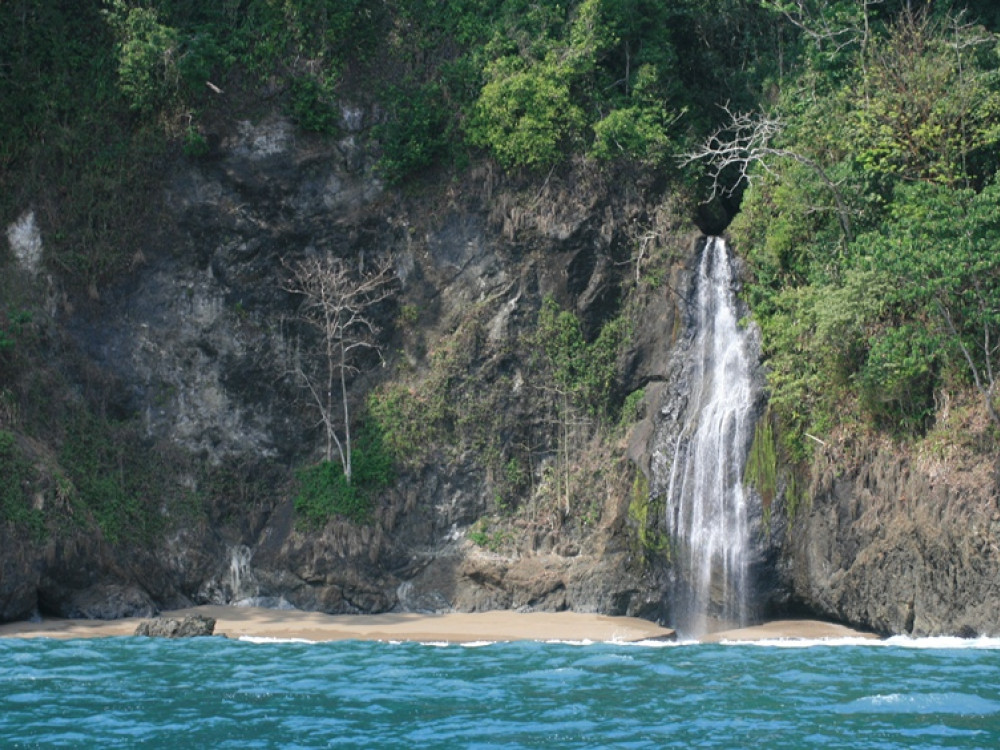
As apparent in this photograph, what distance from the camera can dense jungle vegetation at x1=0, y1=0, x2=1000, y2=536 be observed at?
21.1 meters

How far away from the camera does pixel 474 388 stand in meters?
25.1

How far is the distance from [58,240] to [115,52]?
463 cm

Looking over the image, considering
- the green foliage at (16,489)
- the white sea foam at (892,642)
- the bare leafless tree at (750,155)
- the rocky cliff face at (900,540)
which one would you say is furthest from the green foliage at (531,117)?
the white sea foam at (892,642)

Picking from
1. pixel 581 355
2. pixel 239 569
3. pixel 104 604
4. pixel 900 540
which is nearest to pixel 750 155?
pixel 581 355

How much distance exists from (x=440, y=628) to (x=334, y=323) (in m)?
7.50

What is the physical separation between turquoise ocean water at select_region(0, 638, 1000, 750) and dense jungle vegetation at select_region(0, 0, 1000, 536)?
6743 millimetres

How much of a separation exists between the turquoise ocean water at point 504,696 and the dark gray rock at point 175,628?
70.8 inches

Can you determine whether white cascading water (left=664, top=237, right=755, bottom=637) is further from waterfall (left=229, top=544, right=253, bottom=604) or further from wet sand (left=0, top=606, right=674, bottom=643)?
waterfall (left=229, top=544, right=253, bottom=604)

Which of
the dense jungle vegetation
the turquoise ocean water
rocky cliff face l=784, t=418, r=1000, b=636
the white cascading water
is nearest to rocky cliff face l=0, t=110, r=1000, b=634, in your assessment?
rocky cliff face l=784, t=418, r=1000, b=636

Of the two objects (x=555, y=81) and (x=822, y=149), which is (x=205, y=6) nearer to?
(x=555, y=81)

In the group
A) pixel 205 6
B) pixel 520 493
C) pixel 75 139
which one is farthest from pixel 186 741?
pixel 205 6

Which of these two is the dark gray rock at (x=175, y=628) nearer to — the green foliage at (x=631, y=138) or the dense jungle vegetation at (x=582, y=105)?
the dense jungle vegetation at (x=582, y=105)

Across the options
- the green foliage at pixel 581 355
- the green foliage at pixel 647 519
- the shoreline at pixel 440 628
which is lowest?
the shoreline at pixel 440 628

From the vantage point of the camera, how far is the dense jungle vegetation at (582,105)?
831 inches
